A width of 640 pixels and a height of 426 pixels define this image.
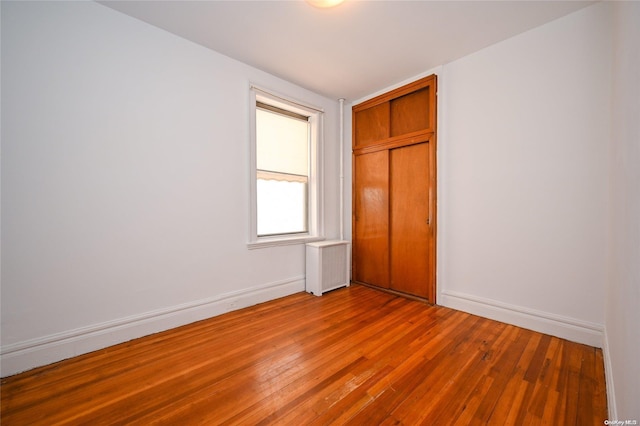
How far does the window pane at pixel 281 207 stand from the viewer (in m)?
3.50

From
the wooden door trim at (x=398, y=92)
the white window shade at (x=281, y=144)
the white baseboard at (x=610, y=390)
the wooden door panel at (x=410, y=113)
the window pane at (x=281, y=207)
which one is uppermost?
the wooden door trim at (x=398, y=92)

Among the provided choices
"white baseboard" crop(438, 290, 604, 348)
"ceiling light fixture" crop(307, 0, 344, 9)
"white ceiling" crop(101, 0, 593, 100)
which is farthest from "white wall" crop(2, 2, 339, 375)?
"white baseboard" crop(438, 290, 604, 348)

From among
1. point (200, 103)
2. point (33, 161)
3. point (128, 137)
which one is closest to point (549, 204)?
point (200, 103)

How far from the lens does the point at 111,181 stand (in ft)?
7.45

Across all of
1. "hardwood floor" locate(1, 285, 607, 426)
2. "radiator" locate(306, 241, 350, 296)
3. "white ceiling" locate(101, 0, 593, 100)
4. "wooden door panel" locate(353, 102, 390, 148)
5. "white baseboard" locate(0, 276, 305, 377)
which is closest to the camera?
"hardwood floor" locate(1, 285, 607, 426)

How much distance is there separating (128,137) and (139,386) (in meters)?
2.02

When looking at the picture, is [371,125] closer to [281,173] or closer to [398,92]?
[398,92]

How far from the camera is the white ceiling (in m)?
2.24

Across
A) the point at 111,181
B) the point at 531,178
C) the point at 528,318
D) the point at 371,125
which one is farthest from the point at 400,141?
the point at 111,181

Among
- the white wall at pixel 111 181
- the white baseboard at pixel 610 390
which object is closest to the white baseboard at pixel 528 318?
the white baseboard at pixel 610 390

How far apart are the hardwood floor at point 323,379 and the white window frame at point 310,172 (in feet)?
3.81

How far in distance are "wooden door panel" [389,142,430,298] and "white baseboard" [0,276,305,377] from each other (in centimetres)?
188

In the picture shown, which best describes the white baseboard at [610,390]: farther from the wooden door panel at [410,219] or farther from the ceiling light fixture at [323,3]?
the ceiling light fixture at [323,3]

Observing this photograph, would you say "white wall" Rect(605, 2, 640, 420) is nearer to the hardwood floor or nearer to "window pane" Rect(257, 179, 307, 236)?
the hardwood floor
